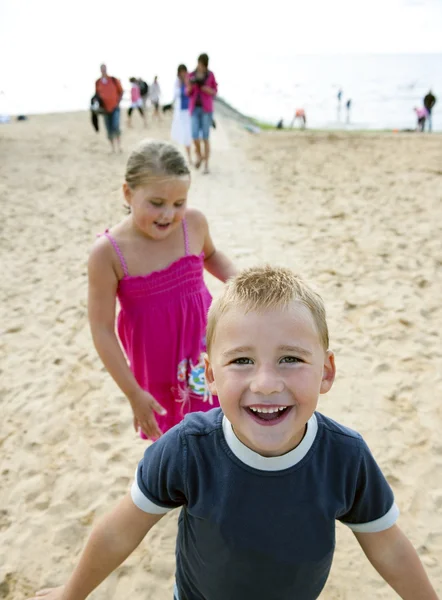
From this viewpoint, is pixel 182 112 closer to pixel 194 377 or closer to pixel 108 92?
pixel 108 92

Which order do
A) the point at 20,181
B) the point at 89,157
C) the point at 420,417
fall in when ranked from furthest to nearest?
the point at 89,157 → the point at 20,181 → the point at 420,417

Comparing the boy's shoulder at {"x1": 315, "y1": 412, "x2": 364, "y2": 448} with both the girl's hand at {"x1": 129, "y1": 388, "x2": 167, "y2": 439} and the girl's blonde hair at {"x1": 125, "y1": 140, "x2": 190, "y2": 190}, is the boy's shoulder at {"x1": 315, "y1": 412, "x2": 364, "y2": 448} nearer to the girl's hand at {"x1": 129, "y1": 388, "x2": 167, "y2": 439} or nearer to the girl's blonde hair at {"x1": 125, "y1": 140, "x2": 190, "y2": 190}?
the girl's hand at {"x1": 129, "y1": 388, "x2": 167, "y2": 439}

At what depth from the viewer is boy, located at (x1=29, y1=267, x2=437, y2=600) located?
109cm

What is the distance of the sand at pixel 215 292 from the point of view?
104 inches

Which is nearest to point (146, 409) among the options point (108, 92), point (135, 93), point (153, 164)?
point (153, 164)

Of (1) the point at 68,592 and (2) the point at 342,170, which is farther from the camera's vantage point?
(2) the point at 342,170

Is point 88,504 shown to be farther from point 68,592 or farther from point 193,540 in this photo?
point 193,540

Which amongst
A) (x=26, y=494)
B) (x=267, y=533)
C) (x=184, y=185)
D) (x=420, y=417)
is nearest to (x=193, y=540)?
(x=267, y=533)

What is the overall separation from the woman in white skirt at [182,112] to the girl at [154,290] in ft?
27.1

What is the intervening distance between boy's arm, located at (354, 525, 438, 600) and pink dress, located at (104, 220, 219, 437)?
3.58ft

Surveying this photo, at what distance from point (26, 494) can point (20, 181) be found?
8.65 metres

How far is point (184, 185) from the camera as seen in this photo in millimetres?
1941

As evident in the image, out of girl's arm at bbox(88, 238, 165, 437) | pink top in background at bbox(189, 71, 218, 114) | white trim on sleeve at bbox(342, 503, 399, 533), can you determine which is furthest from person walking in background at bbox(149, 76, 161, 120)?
white trim on sleeve at bbox(342, 503, 399, 533)

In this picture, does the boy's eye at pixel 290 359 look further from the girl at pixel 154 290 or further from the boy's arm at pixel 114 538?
the girl at pixel 154 290
